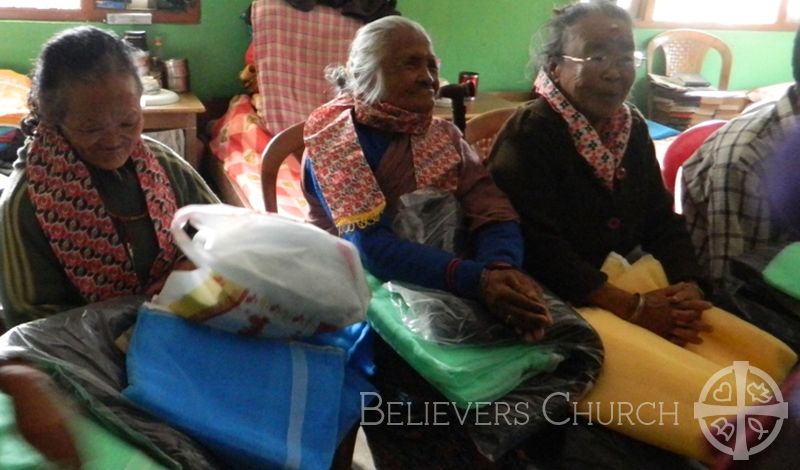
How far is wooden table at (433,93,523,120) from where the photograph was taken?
3.02 meters

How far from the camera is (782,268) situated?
1.29 meters

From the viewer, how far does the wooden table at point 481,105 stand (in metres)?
3.02

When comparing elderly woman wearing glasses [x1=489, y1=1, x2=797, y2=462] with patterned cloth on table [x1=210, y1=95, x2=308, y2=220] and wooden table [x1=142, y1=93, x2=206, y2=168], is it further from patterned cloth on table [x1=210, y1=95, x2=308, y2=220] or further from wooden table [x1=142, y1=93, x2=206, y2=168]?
wooden table [x1=142, y1=93, x2=206, y2=168]

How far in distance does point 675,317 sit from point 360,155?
0.66 meters

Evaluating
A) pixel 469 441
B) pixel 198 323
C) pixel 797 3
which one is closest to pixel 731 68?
pixel 797 3

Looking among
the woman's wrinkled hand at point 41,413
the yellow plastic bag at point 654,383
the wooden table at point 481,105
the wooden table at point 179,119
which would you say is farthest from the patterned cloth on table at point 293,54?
the woman's wrinkled hand at point 41,413

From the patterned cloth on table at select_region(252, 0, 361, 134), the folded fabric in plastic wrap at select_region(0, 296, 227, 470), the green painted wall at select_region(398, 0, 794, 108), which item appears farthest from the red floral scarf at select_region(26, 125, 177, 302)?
the green painted wall at select_region(398, 0, 794, 108)

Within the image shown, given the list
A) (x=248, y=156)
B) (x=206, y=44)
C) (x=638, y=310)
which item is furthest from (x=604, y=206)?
(x=206, y=44)

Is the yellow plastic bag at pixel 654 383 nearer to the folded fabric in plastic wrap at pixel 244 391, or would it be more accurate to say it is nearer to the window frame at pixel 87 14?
the folded fabric in plastic wrap at pixel 244 391

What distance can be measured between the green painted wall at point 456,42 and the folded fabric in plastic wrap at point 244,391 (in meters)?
1.96

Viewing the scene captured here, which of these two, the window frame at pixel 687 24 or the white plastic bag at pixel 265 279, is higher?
the window frame at pixel 687 24

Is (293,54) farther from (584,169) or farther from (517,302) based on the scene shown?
(517,302)

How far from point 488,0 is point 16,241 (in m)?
2.83

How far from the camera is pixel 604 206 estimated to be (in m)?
1.44
